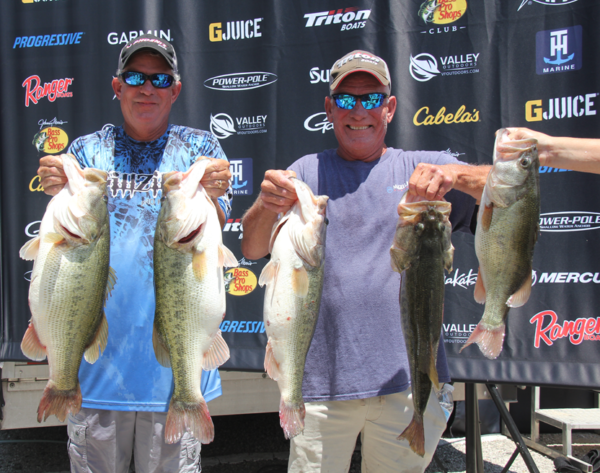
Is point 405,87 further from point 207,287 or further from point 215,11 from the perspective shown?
point 207,287

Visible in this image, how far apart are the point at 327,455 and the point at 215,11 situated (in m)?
4.04

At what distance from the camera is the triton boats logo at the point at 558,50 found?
3881mm

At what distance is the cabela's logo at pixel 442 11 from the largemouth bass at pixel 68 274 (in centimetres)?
342

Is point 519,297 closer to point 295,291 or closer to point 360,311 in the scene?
point 360,311

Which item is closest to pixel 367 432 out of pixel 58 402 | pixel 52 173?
pixel 58 402

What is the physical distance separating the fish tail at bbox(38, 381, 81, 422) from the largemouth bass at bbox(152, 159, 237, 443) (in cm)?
43

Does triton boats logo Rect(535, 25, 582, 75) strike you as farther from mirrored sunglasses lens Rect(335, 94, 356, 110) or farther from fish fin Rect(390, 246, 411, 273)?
fish fin Rect(390, 246, 411, 273)

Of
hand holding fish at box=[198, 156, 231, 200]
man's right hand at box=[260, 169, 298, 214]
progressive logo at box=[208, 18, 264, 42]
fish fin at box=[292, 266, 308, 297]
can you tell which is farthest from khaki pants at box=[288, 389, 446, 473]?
progressive logo at box=[208, 18, 264, 42]

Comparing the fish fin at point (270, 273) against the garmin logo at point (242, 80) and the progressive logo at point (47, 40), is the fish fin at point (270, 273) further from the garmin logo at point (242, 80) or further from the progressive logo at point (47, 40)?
the progressive logo at point (47, 40)

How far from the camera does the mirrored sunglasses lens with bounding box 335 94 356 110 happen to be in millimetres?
2418

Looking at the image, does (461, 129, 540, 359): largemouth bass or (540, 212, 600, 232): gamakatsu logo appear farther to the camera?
(540, 212, 600, 232): gamakatsu logo

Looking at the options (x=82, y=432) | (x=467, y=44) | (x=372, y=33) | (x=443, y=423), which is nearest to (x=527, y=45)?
(x=467, y=44)

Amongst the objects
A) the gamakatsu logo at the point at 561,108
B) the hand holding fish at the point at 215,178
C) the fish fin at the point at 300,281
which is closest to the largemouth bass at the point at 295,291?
the fish fin at the point at 300,281

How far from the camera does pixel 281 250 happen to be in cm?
196
